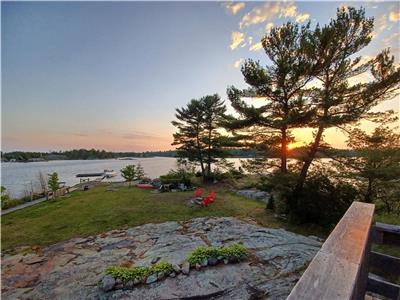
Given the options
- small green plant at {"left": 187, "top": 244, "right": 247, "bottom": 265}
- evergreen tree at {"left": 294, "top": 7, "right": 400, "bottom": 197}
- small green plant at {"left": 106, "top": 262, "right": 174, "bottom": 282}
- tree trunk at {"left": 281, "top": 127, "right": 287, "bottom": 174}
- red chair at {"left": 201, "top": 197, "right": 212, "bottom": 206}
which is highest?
evergreen tree at {"left": 294, "top": 7, "right": 400, "bottom": 197}

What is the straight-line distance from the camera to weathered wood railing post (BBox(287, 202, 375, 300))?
71cm

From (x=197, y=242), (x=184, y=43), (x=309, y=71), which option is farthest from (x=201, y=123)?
(x=197, y=242)

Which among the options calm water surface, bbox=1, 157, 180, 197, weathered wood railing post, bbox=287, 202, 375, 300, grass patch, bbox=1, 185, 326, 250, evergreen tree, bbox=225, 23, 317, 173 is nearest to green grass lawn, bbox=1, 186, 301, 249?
grass patch, bbox=1, 185, 326, 250

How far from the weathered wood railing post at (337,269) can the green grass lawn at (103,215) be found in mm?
6902

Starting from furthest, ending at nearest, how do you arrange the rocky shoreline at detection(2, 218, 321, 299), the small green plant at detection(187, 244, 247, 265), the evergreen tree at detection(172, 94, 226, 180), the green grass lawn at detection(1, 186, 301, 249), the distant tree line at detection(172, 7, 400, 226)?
1. the evergreen tree at detection(172, 94, 226, 180)
2. the green grass lawn at detection(1, 186, 301, 249)
3. the distant tree line at detection(172, 7, 400, 226)
4. the small green plant at detection(187, 244, 247, 265)
5. the rocky shoreline at detection(2, 218, 321, 299)

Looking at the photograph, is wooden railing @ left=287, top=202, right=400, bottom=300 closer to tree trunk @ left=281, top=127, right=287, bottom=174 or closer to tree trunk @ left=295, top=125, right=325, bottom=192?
tree trunk @ left=295, top=125, right=325, bottom=192

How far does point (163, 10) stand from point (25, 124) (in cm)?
1042

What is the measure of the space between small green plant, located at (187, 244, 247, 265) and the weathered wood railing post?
3545 mm

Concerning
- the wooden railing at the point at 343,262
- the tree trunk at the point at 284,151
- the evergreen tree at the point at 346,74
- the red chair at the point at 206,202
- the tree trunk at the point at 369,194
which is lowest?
the red chair at the point at 206,202

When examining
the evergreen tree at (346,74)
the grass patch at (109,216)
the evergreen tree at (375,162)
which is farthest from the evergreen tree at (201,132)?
the evergreen tree at (375,162)

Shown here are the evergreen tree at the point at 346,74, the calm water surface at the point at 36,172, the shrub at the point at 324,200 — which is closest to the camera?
the evergreen tree at the point at 346,74

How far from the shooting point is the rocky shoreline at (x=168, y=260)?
360 cm

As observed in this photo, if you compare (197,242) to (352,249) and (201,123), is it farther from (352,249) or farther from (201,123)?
(201,123)

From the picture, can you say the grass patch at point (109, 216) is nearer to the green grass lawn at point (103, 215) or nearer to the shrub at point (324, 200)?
the green grass lawn at point (103, 215)
